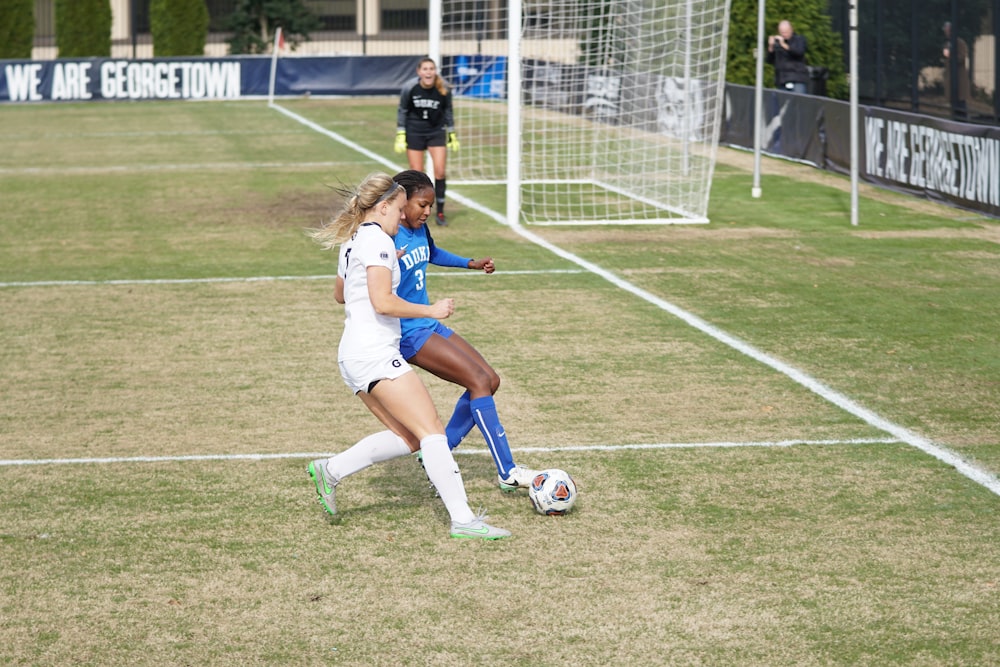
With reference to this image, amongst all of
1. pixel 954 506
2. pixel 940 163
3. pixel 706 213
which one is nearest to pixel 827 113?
pixel 940 163

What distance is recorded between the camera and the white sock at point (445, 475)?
7102mm

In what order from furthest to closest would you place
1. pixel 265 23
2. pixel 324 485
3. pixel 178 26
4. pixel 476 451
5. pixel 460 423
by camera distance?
pixel 265 23 < pixel 178 26 < pixel 476 451 < pixel 460 423 < pixel 324 485

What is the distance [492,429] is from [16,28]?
1842 inches

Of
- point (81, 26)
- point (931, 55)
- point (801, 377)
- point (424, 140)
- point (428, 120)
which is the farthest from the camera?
point (81, 26)

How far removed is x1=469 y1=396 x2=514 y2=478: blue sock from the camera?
304 inches

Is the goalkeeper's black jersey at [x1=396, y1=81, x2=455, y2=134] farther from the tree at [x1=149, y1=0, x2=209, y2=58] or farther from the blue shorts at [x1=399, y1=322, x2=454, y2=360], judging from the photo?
the tree at [x1=149, y1=0, x2=209, y2=58]

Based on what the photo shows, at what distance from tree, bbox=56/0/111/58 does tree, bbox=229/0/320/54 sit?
21.1 ft

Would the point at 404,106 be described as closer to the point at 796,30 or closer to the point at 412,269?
the point at 412,269

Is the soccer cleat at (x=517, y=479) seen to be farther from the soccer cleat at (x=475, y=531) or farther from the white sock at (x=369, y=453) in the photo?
the white sock at (x=369, y=453)

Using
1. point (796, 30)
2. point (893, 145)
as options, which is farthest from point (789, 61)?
point (893, 145)

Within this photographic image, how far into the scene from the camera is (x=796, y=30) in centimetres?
2961

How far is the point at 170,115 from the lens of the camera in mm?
38969

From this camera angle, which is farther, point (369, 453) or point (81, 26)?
point (81, 26)

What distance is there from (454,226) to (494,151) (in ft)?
31.2
